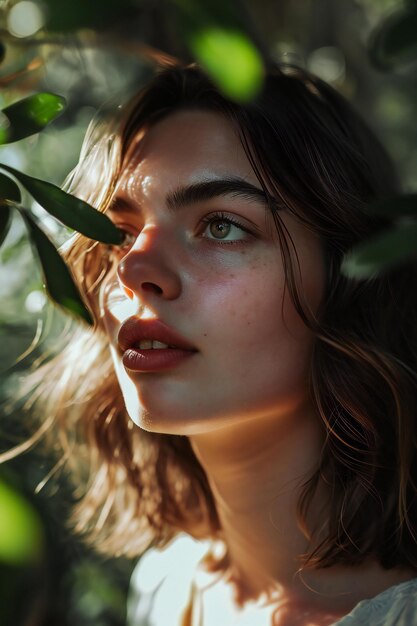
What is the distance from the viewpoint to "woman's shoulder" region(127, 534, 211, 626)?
5.86 ft

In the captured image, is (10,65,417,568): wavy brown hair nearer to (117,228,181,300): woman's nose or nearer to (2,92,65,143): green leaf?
(117,228,181,300): woman's nose

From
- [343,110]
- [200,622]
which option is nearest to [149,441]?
[200,622]

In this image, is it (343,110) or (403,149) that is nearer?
(343,110)

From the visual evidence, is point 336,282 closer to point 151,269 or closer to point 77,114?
point 151,269

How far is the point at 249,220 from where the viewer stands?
4.54 ft

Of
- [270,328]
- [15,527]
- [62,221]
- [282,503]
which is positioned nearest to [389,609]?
[282,503]

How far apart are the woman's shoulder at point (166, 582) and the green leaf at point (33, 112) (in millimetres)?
1091

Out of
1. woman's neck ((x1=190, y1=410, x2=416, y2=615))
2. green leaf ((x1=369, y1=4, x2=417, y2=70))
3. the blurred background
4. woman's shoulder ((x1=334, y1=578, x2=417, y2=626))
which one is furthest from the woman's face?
green leaf ((x1=369, y1=4, x2=417, y2=70))

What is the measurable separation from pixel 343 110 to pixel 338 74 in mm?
1017

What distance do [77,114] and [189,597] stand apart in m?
1.26

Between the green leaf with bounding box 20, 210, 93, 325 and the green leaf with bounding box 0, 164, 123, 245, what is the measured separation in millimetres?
31

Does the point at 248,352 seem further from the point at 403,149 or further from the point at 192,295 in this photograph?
the point at 403,149

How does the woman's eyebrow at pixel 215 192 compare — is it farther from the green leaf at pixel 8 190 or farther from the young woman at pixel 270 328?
the green leaf at pixel 8 190

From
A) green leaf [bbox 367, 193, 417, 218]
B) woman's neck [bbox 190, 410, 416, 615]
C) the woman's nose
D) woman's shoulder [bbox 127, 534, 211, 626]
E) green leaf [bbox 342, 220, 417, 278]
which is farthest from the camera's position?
woman's shoulder [bbox 127, 534, 211, 626]
